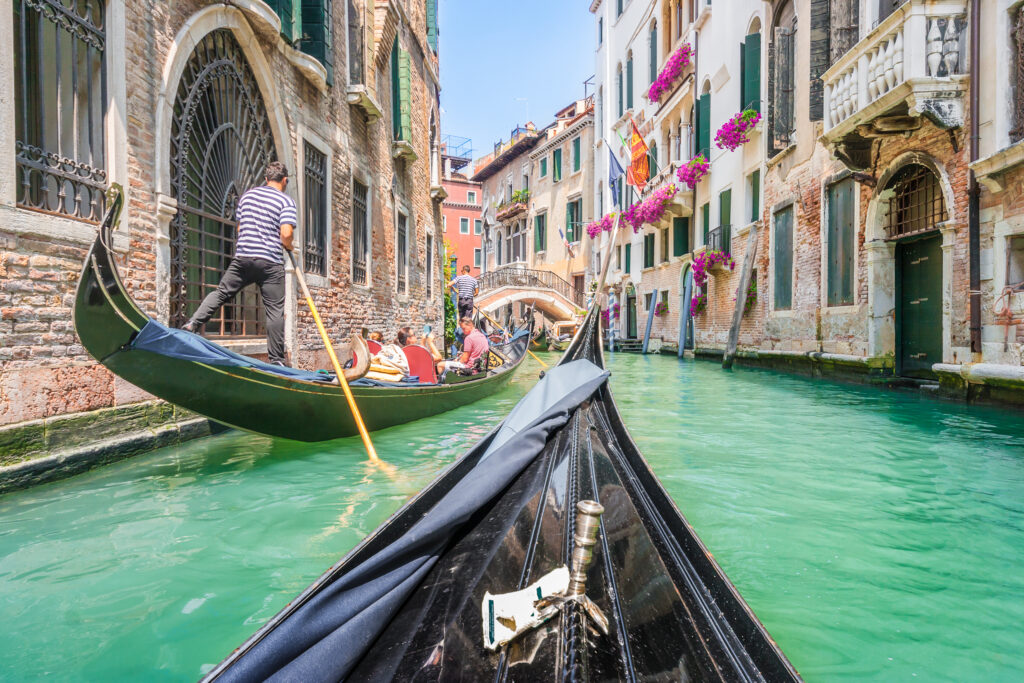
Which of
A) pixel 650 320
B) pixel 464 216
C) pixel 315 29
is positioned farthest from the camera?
pixel 464 216

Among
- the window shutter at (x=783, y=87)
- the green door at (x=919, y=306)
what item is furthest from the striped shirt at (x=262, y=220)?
the window shutter at (x=783, y=87)

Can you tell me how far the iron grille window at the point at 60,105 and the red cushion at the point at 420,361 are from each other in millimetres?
2697

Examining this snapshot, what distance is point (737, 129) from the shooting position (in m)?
10.2

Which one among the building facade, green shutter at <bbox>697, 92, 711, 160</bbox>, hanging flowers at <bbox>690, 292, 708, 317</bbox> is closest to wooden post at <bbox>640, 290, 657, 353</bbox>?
the building facade

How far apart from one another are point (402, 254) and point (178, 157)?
5.70 metres

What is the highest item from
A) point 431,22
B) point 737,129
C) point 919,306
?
point 431,22

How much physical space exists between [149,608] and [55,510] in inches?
42.9

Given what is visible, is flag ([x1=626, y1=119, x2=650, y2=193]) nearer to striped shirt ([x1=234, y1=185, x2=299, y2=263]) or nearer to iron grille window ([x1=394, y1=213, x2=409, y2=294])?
iron grille window ([x1=394, y1=213, x2=409, y2=294])

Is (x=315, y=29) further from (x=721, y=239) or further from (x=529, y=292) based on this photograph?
(x=529, y=292)

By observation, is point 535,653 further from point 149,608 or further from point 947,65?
point 947,65

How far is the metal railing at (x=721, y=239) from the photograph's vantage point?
37.4ft

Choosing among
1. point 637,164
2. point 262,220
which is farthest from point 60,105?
point 637,164

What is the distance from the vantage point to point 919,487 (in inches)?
117

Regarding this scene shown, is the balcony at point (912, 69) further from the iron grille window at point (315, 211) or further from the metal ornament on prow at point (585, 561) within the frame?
the metal ornament on prow at point (585, 561)
